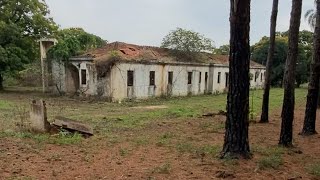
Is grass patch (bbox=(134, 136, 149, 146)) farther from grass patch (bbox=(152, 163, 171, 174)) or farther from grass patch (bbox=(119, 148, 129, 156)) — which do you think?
grass patch (bbox=(152, 163, 171, 174))

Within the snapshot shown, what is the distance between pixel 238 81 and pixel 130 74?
17942 millimetres

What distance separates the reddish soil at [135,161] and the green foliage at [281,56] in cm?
3718

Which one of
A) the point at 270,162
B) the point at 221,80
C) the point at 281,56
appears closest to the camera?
the point at 270,162

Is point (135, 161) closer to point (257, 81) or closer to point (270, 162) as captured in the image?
point (270, 162)

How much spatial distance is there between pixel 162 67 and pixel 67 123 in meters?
17.4

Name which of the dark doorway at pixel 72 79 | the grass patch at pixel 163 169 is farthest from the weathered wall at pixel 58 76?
the grass patch at pixel 163 169

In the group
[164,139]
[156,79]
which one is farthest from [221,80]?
[164,139]

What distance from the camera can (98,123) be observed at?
523 inches

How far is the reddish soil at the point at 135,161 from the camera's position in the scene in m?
6.42

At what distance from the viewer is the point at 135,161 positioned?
7.51 metres

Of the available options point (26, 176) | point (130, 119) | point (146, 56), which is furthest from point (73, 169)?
point (146, 56)

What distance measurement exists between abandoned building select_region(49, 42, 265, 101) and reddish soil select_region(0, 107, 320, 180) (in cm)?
1343

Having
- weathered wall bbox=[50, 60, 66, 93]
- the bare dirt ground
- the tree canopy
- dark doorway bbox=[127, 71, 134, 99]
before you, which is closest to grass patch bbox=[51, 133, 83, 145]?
the bare dirt ground

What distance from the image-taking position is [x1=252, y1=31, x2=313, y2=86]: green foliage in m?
45.6
